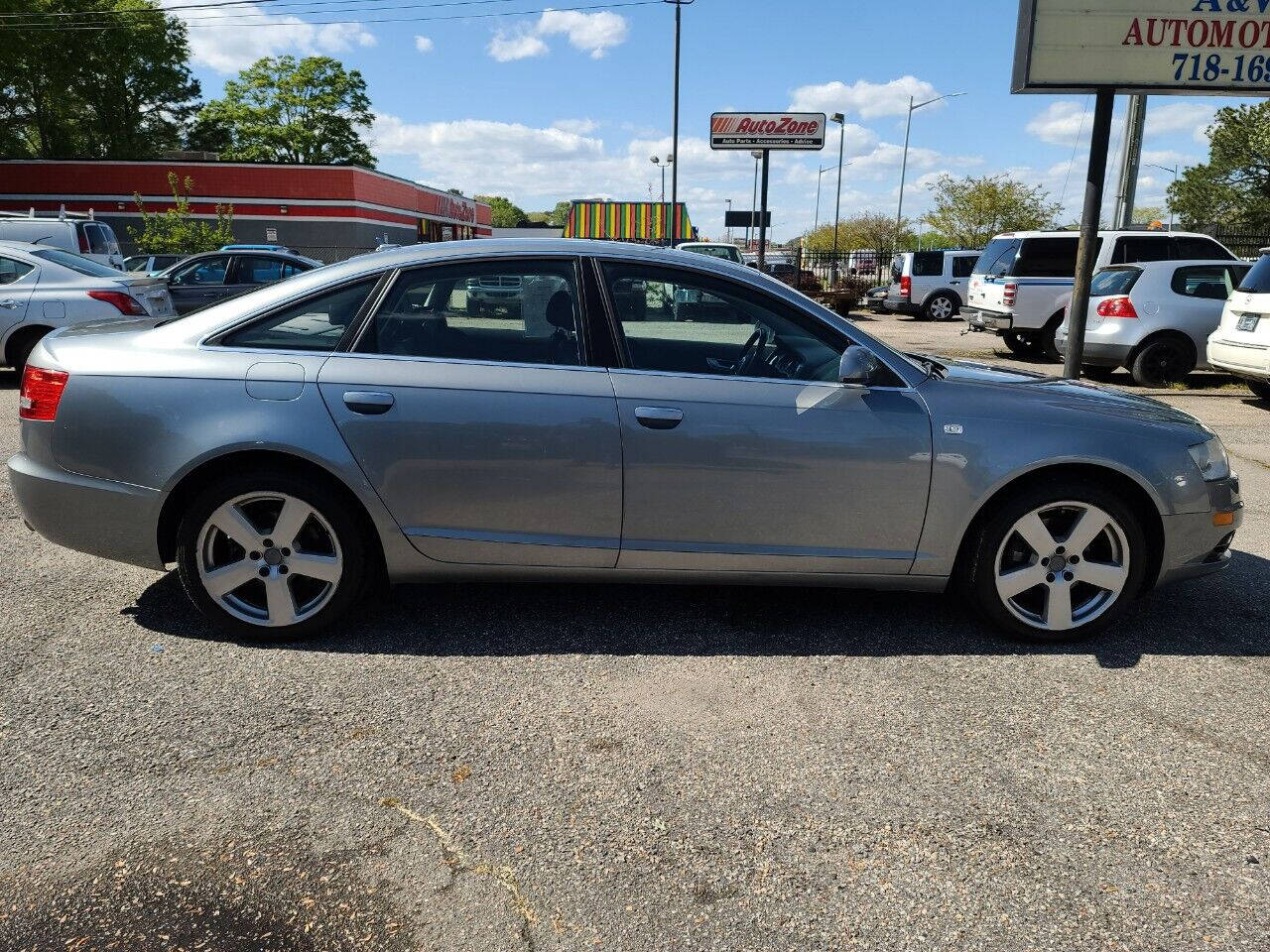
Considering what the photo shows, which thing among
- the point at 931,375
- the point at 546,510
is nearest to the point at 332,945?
the point at 546,510

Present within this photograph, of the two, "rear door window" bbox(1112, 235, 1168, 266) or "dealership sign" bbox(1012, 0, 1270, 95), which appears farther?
"rear door window" bbox(1112, 235, 1168, 266)

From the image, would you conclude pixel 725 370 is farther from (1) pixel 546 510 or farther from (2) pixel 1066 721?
(2) pixel 1066 721

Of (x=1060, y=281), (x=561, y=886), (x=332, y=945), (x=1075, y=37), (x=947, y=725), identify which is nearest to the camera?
(x=332, y=945)

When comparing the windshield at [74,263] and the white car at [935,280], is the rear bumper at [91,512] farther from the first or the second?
the white car at [935,280]

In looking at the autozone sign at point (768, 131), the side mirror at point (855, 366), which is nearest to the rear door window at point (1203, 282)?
the side mirror at point (855, 366)

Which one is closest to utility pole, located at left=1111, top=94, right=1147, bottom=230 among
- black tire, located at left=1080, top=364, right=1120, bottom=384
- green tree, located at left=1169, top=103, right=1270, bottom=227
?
black tire, located at left=1080, top=364, right=1120, bottom=384

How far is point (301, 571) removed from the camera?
3707 mm

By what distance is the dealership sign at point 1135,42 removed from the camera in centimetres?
970

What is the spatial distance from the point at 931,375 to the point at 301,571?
2652 millimetres

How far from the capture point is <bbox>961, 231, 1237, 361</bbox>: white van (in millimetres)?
13945

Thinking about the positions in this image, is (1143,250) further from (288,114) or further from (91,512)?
(288,114)

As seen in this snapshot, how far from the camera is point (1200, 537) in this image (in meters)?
3.85

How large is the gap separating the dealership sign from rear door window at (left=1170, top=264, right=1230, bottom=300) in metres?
2.46

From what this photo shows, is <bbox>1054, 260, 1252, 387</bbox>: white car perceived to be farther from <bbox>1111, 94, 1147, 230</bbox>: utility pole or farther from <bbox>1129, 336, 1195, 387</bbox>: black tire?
<bbox>1111, 94, 1147, 230</bbox>: utility pole
